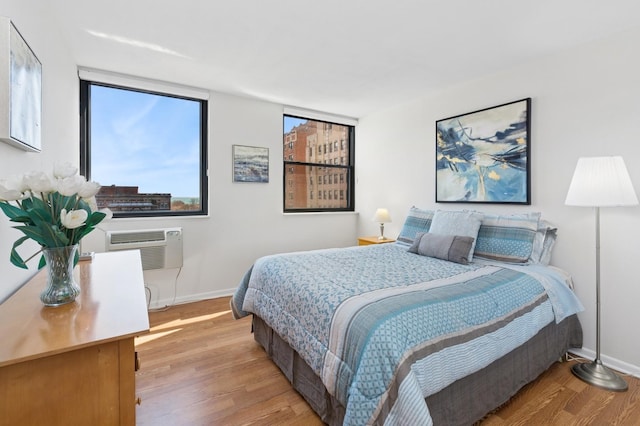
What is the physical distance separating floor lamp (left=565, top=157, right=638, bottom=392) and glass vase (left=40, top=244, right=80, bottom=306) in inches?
107

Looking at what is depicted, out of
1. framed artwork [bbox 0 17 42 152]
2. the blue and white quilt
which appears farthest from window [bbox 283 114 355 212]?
framed artwork [bbox 0 17 42 152]

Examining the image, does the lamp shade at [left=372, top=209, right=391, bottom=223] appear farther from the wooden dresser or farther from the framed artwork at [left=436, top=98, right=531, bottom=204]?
the wooden dresser

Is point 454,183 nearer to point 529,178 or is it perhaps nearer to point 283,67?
point 529,178

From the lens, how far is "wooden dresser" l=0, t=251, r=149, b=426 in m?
0.76

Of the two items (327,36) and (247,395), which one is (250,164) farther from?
(247,395)

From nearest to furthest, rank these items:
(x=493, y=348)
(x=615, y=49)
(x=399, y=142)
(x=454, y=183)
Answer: (x=493, y=348) → (x=615, y=49) → (x=454, y=183) → (x=399, y=142)

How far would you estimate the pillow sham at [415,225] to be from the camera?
10.00ft

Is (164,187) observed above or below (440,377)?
above

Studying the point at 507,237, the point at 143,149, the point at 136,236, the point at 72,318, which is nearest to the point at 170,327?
the point at 136,236

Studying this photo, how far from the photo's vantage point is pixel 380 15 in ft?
6.55

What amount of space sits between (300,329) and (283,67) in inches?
88.9

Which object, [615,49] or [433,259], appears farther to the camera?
[433,259]

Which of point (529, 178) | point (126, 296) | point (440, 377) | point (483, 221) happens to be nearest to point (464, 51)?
point (529, 178)

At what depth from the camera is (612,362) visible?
2178 millimetres
